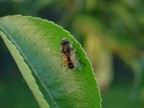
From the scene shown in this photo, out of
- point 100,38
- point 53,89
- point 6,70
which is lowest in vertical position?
point 53,89

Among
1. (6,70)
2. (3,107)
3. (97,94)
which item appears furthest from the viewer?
(6,70)

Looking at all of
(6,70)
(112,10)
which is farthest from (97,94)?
(6,70)

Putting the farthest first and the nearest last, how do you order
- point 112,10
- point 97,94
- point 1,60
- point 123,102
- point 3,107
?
point 1,60 < point 123,102 < point 3,107 < point 112,10 < point 97,94

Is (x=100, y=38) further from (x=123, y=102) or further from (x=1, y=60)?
(x=1, y=60)

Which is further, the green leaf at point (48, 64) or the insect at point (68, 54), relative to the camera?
the insect at point (68, 54)

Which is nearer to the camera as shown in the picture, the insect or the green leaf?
the green leaf

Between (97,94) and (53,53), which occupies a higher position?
(53,53)

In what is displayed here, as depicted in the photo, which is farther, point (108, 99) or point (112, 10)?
point (108, 99)

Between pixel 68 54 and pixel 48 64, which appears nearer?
pixel 48 64
